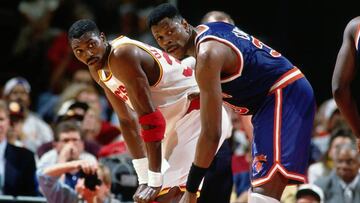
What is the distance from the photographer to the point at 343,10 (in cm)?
1181

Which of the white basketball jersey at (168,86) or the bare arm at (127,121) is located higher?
the white basketball jersey at (168,86)

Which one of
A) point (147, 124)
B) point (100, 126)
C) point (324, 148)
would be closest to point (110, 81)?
point (147, 124)

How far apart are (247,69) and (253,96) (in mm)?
173

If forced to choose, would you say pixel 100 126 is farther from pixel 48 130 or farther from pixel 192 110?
pixel 192 110

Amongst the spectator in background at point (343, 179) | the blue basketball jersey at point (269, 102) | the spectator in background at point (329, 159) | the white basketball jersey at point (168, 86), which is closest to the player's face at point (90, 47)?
the white basketball jersey at point (168, 86)

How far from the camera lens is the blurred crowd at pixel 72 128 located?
318 inches

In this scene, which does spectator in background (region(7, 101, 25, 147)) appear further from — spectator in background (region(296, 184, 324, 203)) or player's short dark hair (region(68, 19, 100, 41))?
player's short dark hair (region(68, 19, 100, 41))

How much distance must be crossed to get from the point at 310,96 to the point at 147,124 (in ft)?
3.29

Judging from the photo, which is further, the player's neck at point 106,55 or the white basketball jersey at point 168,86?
the white basketball jersey at point 168,86

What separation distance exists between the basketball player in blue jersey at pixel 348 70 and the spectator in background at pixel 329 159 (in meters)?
3.29

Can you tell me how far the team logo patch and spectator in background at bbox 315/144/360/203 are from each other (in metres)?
2.93

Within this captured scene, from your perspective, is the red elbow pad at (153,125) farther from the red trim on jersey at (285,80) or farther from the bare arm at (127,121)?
the red trim on jersey at (285,80)

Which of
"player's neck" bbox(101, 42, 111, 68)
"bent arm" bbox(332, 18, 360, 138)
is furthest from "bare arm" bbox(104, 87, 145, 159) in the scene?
"bent arm" bbox(332, 18, 360, 138)

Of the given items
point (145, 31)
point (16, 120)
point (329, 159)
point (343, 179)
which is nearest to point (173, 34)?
point (343, 179)
